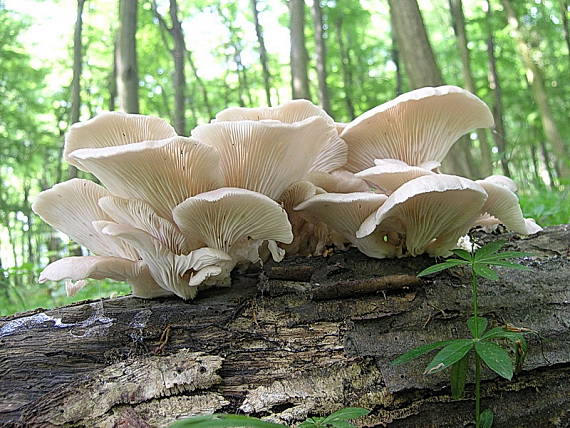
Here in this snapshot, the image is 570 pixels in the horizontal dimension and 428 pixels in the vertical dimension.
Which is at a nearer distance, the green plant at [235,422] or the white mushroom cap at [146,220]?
the green plant at [235,422]

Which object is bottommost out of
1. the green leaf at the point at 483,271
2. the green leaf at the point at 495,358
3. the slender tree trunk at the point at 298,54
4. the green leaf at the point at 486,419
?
the green leaf at the point at 486,419

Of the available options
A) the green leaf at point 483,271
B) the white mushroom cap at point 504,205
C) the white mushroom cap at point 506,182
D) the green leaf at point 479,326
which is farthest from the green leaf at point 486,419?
the white mushroom cap at point 506,182

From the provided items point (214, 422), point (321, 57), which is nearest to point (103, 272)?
point (214, 422)

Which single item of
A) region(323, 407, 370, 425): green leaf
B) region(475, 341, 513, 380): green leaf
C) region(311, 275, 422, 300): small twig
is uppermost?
region(311, 275, 422, 300): small twig

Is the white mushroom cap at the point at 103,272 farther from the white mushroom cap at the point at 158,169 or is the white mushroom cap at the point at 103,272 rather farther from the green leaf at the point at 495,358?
the green leaf at the point at 495,358

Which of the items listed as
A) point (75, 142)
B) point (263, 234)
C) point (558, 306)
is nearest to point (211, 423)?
point (263, 234)

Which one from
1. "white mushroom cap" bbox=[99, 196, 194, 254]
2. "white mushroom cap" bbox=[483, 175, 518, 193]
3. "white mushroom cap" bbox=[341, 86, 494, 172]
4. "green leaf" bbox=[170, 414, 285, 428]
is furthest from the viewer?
"white mushroom cap" bbox=[483, 175, 518, 193]

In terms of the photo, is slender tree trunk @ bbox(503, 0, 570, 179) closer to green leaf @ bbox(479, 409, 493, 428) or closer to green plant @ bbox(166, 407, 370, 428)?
green leaf @ bbox(479, 409, 493, 428)

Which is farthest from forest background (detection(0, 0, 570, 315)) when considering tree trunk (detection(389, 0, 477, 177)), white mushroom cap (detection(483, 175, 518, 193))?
white mushroom cap (detection(483, 175, 518, 193))
